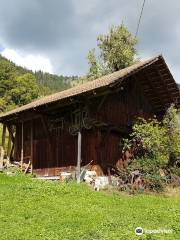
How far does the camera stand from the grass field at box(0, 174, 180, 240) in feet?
34.0

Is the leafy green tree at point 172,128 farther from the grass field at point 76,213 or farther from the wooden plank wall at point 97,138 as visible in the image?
the grass field at point 76,213

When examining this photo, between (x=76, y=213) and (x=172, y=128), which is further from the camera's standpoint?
(x=172, y=128)

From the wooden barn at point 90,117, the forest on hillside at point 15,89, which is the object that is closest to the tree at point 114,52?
the wooden barn at point 90,117

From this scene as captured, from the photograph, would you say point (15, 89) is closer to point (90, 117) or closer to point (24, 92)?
point (24, 92)

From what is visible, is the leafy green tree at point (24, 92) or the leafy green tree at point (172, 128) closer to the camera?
the leafy green tree at point (172, 128)

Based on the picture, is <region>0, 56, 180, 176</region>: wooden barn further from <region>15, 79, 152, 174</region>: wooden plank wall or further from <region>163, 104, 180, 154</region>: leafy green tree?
<region>163, 104, 180, 154</region>: leafy green tree

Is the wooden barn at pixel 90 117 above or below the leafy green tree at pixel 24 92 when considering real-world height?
below

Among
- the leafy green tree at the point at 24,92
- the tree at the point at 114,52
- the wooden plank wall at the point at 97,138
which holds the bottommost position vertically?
the wooden plank wall at the point at 97,138

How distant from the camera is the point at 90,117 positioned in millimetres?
19719

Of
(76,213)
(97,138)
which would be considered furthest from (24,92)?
(76,213)

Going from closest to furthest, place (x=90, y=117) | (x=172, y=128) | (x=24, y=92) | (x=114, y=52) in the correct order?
1. (x=90, y=117)
2. (x=172, y=128)
3. (x=114, y=52)
4. (x=24, y=92)

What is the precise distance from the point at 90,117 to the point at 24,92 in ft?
193

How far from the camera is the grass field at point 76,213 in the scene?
10375 millimetres

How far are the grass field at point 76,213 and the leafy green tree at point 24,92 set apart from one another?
59749 millimetres
